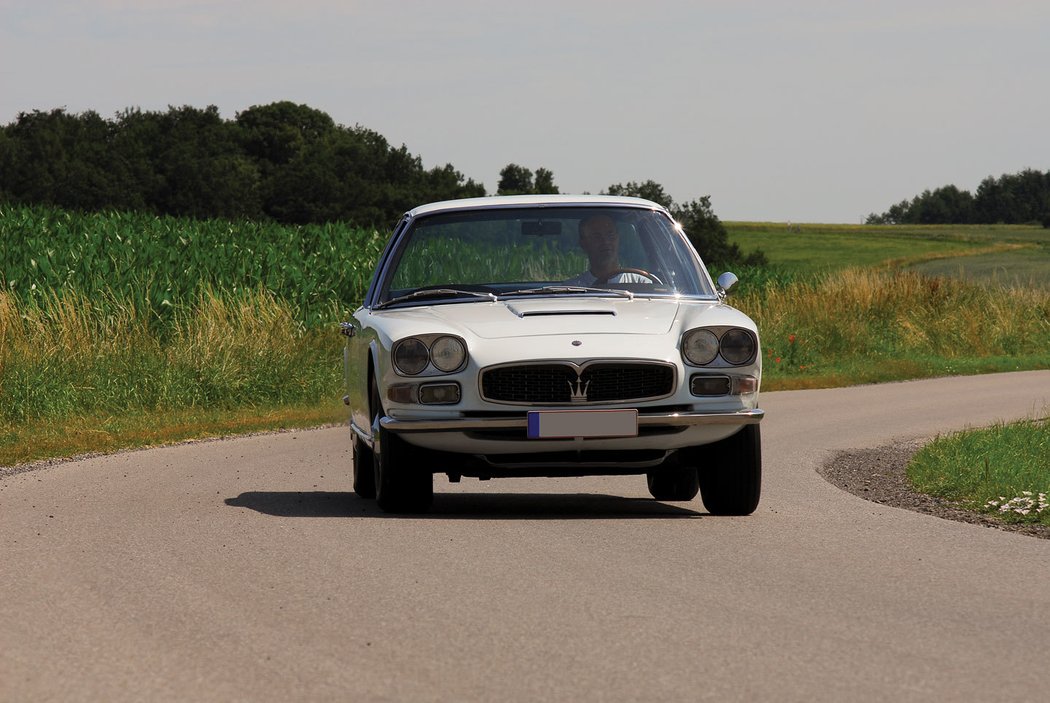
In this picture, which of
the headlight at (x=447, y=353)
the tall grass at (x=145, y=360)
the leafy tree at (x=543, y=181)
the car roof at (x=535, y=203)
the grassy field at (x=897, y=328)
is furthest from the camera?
the leafy tree at (x=543, y=181)

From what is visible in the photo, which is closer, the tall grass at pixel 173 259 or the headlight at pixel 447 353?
the headlight at pixel 447 353

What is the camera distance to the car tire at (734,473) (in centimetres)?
955

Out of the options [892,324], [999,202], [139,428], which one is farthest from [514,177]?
[139,428]

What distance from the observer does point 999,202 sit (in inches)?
7205

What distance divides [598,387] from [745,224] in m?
134

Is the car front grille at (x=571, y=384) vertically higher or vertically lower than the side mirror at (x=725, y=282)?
lower

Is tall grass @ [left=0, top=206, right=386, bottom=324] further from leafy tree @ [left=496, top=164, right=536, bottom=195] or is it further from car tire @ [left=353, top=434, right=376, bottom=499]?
leafy tree @ [left=496, top=164, right=536, bottom=195]

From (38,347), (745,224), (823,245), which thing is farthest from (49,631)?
(745,224)

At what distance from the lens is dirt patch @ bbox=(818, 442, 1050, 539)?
32.9 feet

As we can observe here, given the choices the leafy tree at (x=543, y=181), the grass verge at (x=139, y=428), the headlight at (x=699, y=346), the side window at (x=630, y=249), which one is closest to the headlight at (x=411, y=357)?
the headlight at (x=699, y=346)

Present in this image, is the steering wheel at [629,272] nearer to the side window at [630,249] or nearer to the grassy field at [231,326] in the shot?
the side window at [630,249]

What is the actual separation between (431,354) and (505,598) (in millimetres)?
2587

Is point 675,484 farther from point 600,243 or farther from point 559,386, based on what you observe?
point 559,386

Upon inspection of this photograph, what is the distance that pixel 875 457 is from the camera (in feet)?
46.8
